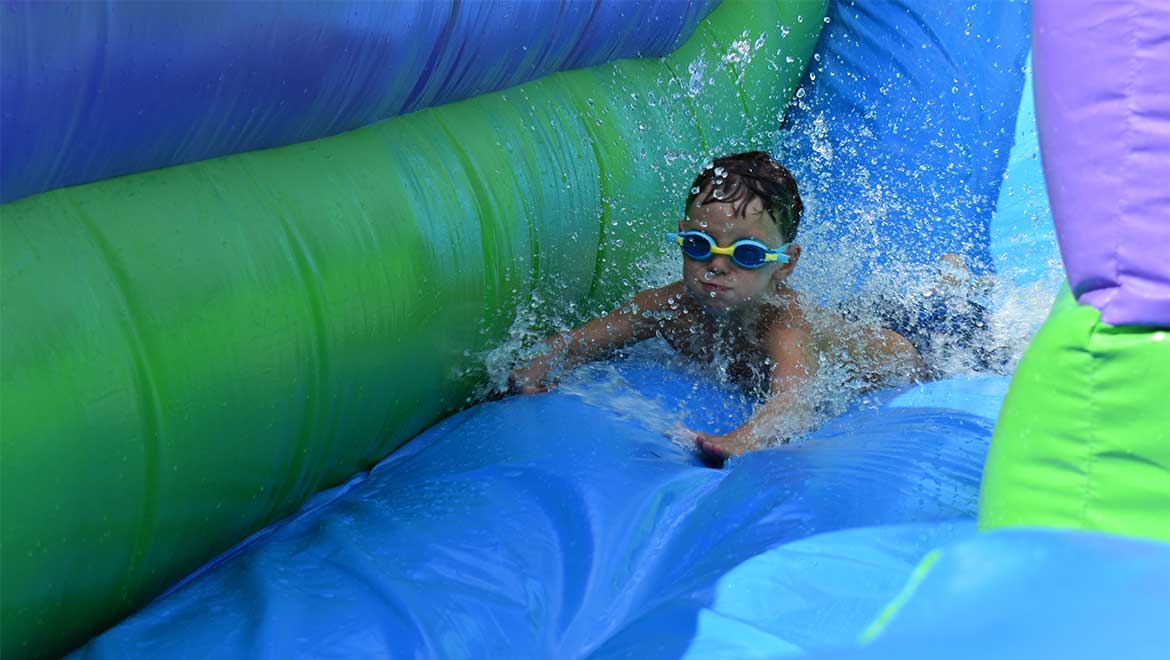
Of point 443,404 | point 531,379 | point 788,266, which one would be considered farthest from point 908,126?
point 443,404

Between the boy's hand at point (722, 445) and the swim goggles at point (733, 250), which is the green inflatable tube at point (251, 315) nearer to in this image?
the swim goggles at point (733, 250)

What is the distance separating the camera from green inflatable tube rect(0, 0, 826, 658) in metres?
1.12

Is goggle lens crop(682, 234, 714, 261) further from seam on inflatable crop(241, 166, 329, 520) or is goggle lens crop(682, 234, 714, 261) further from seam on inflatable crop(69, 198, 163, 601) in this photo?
seam on inflatable crop(69, 198, 163, 601)

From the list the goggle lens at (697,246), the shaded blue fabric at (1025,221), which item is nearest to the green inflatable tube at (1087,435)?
the goggle lens at (697,246)

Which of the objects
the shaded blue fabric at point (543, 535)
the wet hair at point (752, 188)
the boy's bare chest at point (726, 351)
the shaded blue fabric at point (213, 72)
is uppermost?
the shaded blue fabric at point (213, 72)

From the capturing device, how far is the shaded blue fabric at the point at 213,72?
107cm

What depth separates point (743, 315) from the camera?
6.76 feet

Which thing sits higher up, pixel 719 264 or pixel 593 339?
pixel 719 264

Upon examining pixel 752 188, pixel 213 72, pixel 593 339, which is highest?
pixel 213 72

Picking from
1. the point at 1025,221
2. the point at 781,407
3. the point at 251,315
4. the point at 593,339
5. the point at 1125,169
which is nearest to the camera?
the point at 1125,169

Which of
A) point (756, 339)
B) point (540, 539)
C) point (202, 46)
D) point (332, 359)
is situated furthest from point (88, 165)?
point (756, 339)

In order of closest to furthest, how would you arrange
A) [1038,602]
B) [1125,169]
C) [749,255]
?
[1038,602]
[1125,169]
[749,255]

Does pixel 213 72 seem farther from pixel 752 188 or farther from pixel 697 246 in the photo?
pixel 752 188

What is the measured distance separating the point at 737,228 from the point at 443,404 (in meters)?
0.58
